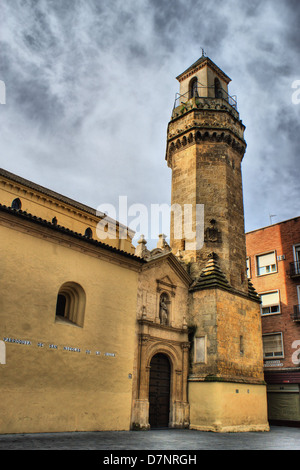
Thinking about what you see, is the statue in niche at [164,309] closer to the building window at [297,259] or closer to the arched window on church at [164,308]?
the arched window on church at [164,308]

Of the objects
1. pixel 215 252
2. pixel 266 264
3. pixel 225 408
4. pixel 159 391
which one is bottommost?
pixel 225 408

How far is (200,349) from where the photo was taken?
17.7 m

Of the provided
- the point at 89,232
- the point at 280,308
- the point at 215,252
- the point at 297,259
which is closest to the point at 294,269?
the point at 297,259

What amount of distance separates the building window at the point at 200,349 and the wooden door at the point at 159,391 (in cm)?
141

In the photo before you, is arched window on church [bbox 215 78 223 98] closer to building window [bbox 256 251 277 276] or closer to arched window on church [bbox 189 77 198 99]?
arched window on church [bbox 189 77 198 99]

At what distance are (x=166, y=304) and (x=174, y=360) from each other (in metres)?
2.60

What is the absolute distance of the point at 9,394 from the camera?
1180 centimetres

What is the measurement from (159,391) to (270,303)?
12.2 metres

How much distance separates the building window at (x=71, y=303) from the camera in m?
14.8

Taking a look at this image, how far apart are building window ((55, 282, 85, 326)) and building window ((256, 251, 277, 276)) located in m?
16.1

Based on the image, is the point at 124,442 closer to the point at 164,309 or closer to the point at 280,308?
the point at 164,309

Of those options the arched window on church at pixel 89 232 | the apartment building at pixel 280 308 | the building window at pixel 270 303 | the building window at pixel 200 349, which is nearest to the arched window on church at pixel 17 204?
the arched window on church at pixel 89 232

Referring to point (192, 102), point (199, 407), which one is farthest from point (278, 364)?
point (192, 102)

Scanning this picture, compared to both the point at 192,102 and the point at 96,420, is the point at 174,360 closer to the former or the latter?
the point at 96,420
